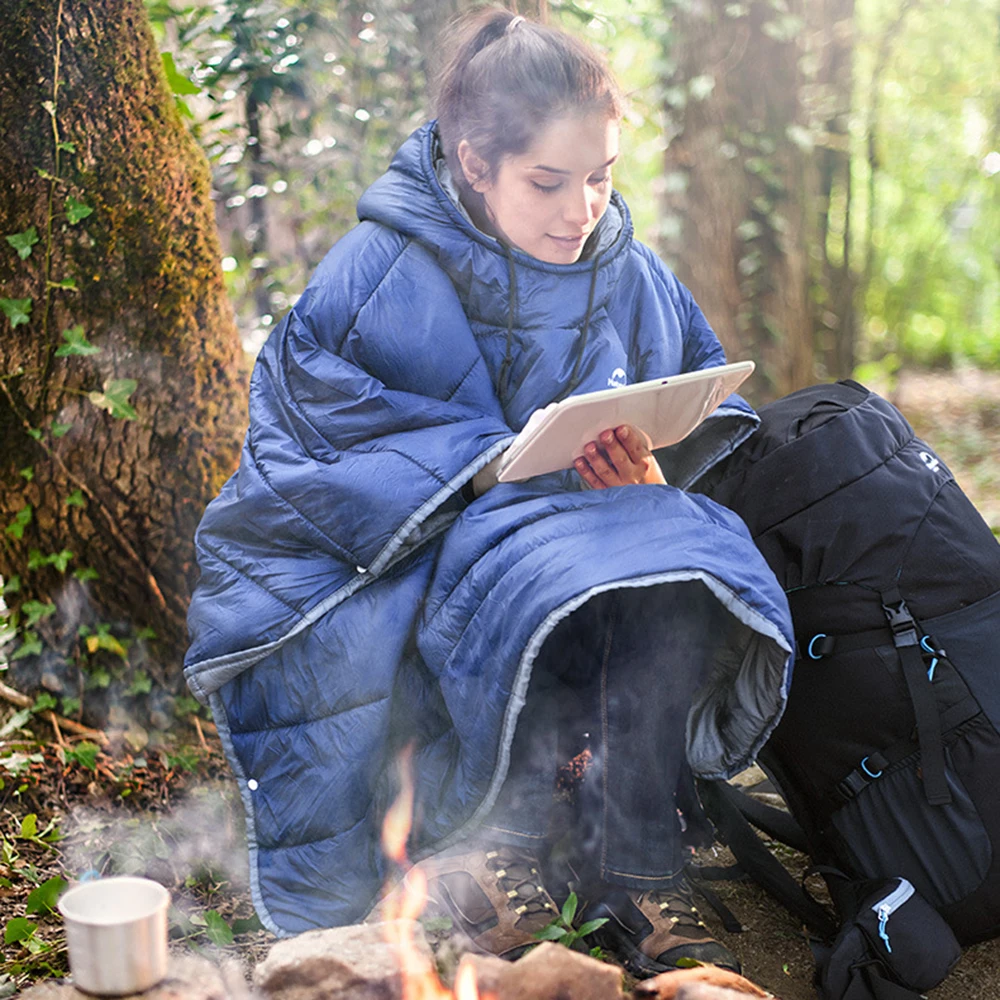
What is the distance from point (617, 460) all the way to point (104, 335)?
1347 mm

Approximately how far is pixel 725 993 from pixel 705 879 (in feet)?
2.76

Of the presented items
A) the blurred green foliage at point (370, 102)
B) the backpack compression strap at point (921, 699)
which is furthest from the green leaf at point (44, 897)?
the blurred green foliage at point (370, 102)

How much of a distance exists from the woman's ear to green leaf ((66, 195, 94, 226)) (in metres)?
0.94

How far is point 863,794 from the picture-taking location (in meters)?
A: 1.97

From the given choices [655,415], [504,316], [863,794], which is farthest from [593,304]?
[863,794]

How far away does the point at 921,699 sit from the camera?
1897 millimetres

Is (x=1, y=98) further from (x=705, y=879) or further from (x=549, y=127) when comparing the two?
(x=705, y=879)

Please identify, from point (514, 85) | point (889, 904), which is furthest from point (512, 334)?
point (889, 904)

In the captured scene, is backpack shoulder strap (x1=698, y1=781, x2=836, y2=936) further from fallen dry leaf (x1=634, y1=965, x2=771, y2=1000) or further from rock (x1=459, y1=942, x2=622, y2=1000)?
rock (x1=459, y1=942, x2=622, y2=1000)

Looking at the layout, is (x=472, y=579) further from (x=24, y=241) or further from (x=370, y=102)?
(x=370, y=102)

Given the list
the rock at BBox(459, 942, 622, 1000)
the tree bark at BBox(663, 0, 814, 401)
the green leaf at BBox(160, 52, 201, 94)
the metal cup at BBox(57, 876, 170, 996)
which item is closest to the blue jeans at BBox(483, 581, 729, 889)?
the rock at BBox(459, 942, 622, 1000)

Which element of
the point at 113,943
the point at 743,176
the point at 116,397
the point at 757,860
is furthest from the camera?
the point at 743,176

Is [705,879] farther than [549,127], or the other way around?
[705,879]

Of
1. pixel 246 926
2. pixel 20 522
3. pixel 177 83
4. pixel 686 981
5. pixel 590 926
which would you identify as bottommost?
pixel 246 926
